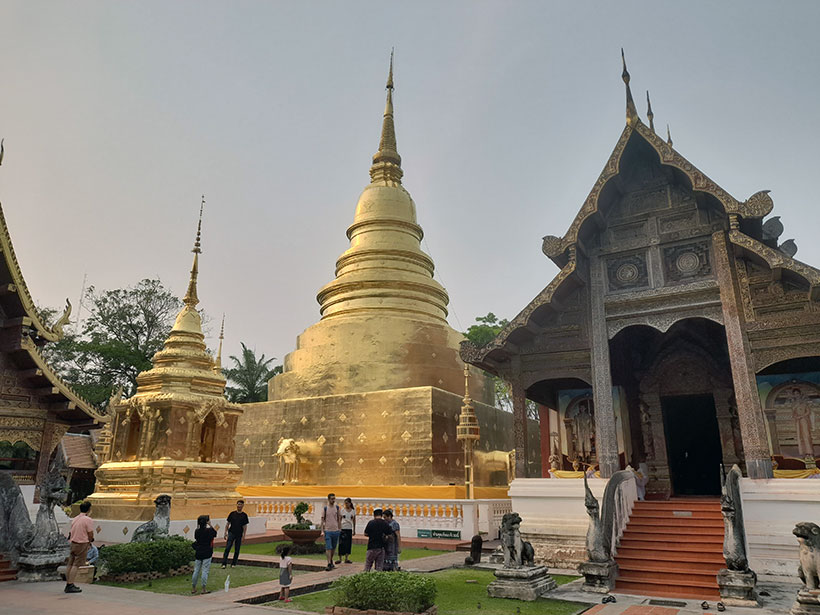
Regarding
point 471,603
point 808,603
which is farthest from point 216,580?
point 808,603

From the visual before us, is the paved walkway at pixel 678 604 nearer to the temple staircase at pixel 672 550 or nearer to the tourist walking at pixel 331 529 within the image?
the temple staircase at pixel 672 550

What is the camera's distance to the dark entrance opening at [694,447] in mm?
12852

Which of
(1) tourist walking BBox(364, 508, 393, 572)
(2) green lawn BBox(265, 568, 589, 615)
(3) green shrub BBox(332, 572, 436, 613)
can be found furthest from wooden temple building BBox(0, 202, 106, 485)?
(3) green shrub BBox(332, 572, 436, 613)

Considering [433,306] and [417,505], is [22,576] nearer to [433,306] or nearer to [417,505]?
[417,505]

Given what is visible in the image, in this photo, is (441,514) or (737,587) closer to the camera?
(737,587)

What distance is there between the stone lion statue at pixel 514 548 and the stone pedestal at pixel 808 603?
10.0 ft

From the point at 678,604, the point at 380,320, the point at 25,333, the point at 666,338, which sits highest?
the point at 380,320

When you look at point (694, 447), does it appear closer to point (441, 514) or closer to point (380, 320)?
point (441, 514)

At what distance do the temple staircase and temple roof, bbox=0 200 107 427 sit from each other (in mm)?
9761

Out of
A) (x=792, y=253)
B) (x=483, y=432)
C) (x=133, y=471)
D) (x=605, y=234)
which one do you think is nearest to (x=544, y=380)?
(x=605, y=234)

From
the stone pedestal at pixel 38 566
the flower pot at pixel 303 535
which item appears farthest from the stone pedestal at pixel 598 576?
the stone pedestal at pixel 38 566

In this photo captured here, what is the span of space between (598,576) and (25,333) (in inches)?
397

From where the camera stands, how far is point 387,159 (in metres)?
26.0

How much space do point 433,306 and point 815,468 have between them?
48.2 ft
